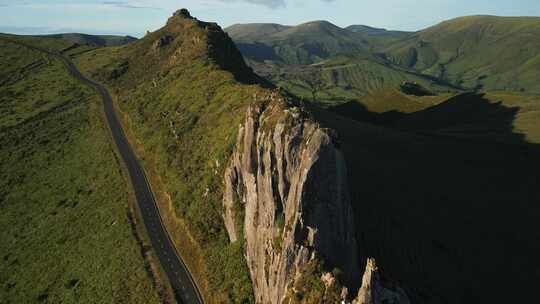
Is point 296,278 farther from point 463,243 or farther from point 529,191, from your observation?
point 529,191

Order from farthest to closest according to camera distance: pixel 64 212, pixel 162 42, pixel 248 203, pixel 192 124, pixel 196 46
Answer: pixel 162 42, pixel 196 46, pixel 192 124, pixel 64 212, pixel 248 203

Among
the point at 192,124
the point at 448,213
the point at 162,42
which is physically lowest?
the point at 448,213

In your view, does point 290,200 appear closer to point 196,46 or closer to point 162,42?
point 196,46

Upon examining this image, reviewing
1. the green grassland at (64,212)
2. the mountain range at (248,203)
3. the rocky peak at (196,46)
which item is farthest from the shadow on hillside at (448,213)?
the rocky peak at (196,46)

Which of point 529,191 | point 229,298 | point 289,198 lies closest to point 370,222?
point 289,198

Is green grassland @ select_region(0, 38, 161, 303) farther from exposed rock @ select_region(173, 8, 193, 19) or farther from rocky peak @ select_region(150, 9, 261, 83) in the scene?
exposed rock @ select_region(173, 8, 193, 19)

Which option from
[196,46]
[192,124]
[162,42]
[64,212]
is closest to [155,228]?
[64,212]

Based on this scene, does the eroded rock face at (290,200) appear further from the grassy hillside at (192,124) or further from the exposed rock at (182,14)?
the exposed rock at (182,14)
